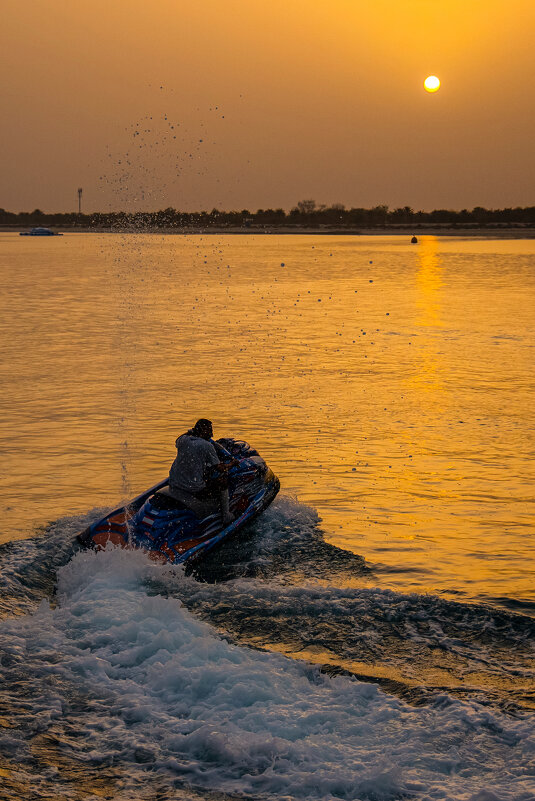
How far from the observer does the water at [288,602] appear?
23.8 ft

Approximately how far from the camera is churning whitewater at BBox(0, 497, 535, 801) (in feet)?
23.1

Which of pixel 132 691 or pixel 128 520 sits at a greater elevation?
pixel 128 520

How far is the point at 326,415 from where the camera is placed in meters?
20.8

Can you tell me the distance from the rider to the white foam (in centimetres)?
237

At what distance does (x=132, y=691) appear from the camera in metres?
8.29

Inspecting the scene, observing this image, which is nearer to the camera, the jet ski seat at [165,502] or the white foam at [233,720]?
the white foam at [233,720]

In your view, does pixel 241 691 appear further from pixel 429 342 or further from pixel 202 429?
pixel 429 342

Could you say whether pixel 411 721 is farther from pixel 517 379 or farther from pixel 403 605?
pixel 517 379

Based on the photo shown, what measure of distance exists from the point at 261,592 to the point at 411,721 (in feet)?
10.4

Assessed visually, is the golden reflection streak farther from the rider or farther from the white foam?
the white foam

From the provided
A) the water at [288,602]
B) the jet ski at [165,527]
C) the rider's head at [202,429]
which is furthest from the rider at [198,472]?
the water at [288,602]

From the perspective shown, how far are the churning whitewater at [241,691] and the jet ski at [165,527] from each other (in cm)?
30

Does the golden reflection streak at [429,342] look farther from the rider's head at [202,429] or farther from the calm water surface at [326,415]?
the rider's head at [202,429]

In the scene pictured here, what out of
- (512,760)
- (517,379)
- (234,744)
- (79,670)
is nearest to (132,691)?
(79,670)
